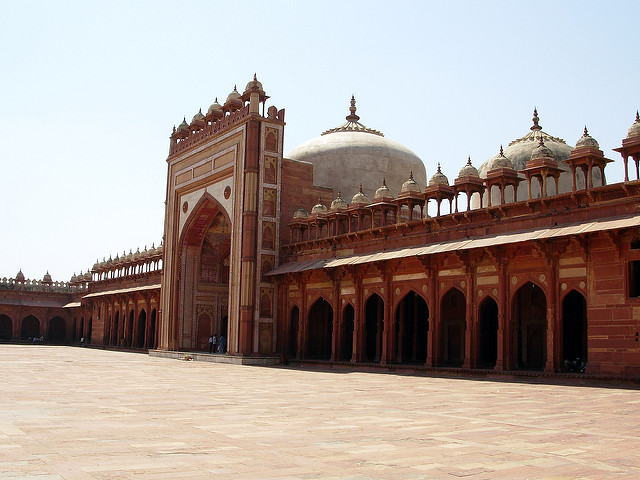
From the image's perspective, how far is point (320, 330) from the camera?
2641cm

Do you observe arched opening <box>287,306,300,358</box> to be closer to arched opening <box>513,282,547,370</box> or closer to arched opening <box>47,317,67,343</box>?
arched opening <box>513,282,547,370</box>

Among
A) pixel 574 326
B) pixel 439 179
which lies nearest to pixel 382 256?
pixel 439 179

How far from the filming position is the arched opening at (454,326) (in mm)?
22297

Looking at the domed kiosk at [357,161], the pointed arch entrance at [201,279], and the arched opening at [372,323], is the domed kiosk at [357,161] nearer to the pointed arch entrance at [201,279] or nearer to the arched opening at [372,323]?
the pointed arch entrance at [201,279]

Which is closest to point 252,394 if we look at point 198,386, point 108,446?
point 198,386

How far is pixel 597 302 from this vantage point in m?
15.2

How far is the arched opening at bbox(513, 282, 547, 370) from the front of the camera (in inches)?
771

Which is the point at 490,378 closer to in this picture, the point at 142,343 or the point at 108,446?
the point at 108,446

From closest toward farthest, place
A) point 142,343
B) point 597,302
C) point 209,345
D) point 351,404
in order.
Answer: point 351,404, point 597,302, point 209,345, point 142,343

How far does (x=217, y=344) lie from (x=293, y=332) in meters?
6.44

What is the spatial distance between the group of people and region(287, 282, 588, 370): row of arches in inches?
179

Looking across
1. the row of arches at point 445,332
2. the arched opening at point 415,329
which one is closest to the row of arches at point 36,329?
the row of arches at point 445,332

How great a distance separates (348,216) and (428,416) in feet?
50.5

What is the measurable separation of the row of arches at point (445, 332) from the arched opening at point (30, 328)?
31.9 meters
